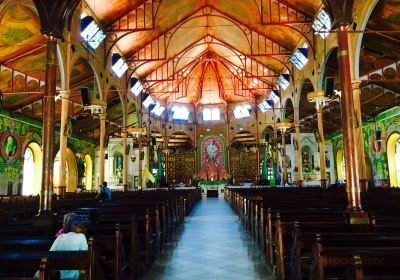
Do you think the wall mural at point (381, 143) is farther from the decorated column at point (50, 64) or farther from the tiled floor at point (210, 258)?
the decorated column at point (50, 64)

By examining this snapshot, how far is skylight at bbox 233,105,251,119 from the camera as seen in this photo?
37425 mm

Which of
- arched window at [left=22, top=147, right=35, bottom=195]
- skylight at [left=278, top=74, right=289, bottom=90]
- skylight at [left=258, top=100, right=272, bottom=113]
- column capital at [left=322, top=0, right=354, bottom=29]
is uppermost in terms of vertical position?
skylight at [left=278, top=74, right=289, bottom=90]

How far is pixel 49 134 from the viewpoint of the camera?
735 centimetres

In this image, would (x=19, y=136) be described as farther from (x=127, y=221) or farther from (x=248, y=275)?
(x=248, y=275)

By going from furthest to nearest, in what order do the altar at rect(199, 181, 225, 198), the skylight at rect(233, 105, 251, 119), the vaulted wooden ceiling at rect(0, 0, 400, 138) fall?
the skylight at rect(233, 105, 251, 119), the altar at rect(199, 181, 225, 198), the vaulted wooden ceiling at rect(0, 0, 400, 138)

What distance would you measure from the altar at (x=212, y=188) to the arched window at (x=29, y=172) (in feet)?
54.9

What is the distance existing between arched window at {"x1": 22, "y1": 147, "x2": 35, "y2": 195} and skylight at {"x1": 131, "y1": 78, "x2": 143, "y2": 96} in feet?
31.0

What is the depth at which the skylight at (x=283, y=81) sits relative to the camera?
2651cm

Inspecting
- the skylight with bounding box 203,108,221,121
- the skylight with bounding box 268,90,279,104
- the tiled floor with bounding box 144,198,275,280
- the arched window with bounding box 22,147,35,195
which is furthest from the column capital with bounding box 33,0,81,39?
the skylight with bounding box 203,108,221,121

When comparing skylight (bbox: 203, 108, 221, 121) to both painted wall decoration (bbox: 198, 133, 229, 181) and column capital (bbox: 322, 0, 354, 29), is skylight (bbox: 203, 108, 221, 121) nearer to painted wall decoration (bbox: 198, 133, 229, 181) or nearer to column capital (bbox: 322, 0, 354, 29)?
painted wall decoration (bbox: 198, 133, 229, 181)

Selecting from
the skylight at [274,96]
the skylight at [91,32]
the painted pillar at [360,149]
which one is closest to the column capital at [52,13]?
the skylight at [91,32]

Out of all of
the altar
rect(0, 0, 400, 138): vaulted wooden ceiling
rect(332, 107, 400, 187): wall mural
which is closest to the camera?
rect(0, 0, 400, 138): vaulted wooden ceiling

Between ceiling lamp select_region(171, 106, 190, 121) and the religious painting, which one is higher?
ceiling lamp select_region(171, 106, 190, 121)

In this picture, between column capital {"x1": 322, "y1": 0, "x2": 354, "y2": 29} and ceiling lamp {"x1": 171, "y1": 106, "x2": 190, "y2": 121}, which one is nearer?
column capital {"x1": 322, "y1": 0, "x2": 354, "y2": 29}
